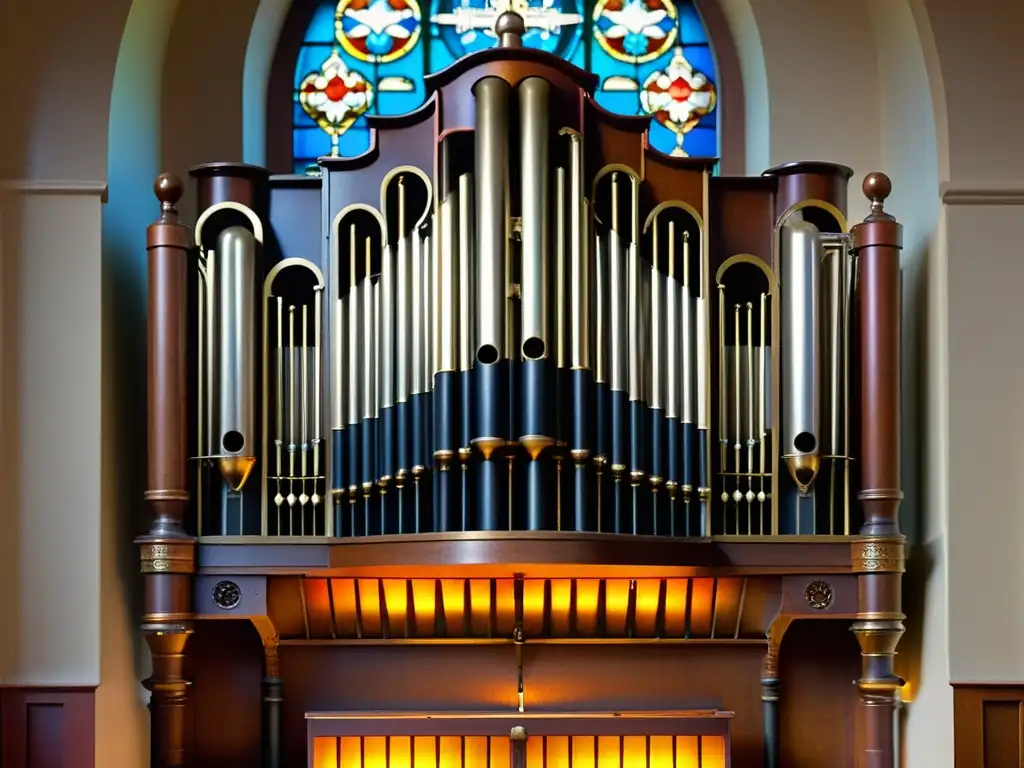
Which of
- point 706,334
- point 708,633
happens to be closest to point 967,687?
point 708,633

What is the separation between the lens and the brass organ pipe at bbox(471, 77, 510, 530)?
724cm

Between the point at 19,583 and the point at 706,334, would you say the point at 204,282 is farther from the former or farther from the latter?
the point at 706,334

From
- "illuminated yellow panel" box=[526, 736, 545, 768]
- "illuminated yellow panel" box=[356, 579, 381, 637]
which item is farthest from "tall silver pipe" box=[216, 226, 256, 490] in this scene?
"illuminated yellow panel" box=[526, 736, 545, 768]

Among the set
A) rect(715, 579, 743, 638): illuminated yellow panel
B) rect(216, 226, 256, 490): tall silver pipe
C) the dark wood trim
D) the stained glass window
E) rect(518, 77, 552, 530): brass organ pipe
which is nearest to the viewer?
rect(518, 77, 552, 530): brass organ pipe

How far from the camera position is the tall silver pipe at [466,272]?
7.34 meters

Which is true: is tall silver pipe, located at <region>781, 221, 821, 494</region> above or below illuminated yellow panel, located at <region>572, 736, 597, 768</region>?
above

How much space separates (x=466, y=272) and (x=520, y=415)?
598 millimetres

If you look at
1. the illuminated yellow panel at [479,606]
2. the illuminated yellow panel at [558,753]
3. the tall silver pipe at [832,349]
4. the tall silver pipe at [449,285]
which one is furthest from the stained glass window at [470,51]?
the illuminated yellow panel at [558,753]

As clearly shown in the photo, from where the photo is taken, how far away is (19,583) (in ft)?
24.2

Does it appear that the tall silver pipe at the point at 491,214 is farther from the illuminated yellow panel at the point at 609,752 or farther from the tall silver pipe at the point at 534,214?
the illuminated yellow panel at the point at 609,752

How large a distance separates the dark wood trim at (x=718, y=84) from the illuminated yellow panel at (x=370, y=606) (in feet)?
7.03

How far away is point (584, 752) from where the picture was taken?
7.64 m

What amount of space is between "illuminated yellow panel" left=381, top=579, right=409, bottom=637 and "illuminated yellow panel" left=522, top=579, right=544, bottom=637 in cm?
49

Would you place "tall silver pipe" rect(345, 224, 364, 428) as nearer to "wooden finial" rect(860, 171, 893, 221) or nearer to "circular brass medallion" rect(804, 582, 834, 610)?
"circular brass medallion" rect(804, 582, 834, 610)
